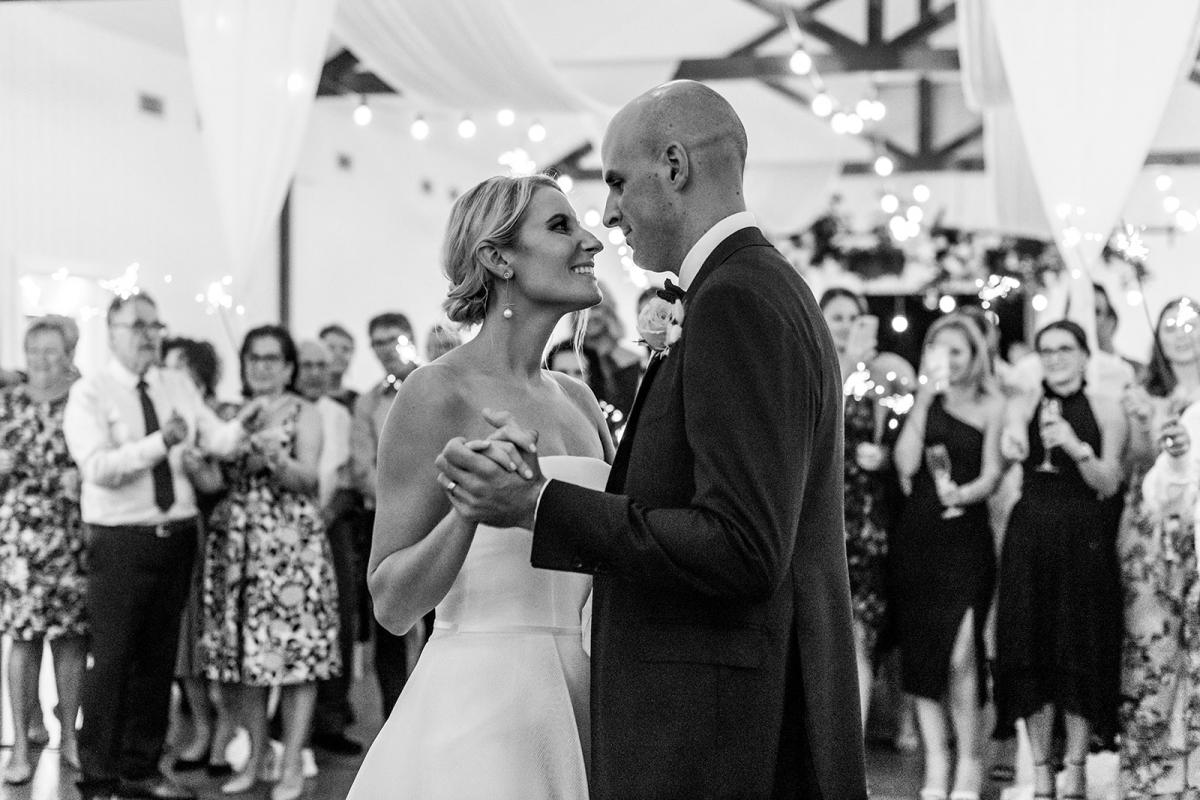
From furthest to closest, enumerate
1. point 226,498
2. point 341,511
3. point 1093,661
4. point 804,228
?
1. point 804,228
2. point 341,511
3. point 226,498
4. point 1093,661

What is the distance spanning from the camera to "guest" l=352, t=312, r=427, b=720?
5527 mm

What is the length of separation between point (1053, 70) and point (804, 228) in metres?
8.87

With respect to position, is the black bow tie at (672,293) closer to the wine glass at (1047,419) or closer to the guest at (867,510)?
the wine glass at (1047,419)

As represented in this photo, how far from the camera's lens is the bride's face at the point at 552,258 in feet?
7.61

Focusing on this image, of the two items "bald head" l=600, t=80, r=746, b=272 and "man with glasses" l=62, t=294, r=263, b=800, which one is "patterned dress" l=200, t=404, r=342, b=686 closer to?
"man with glasses" l=62, t=294, r=263, b=800

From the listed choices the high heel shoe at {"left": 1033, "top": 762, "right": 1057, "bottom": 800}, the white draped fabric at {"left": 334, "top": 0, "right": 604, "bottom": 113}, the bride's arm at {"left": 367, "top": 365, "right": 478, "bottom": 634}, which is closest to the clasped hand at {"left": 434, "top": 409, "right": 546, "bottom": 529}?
the bride's arm at {"left": 367, "top": 365, "right": 478, "bottom": 634}

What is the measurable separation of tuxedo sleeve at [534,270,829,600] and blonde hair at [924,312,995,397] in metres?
3.54

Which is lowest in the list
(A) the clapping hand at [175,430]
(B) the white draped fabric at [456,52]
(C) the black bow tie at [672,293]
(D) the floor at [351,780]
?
(D) the floor at [351,780]

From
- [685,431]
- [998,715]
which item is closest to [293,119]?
[998,715]

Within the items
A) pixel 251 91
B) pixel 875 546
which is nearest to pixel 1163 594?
pixel 875 546

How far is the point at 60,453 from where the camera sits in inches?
209

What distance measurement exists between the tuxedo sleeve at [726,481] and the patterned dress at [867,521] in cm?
356

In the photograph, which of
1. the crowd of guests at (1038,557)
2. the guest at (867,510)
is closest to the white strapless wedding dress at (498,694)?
the crowd of guests at (1038,557)

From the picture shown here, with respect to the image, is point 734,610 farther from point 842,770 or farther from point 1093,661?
point 1093,661
